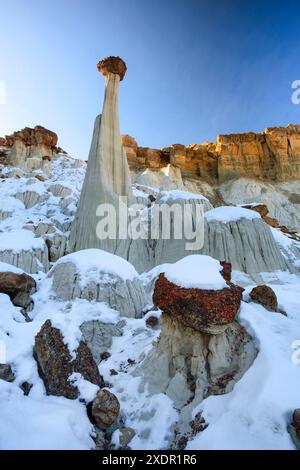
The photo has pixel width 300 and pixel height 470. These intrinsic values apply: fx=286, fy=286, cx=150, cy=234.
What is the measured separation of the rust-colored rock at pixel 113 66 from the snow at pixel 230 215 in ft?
57.5

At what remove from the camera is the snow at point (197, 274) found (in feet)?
15.6

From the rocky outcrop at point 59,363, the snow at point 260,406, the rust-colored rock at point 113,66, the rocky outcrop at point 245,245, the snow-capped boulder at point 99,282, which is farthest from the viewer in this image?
the rust-colored rock at point 113,66

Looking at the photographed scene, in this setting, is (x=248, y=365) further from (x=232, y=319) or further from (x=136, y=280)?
(x=136, y=280)

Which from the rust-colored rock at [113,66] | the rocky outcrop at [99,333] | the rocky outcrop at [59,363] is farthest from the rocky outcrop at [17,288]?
the rust-colored rock at [113,66]

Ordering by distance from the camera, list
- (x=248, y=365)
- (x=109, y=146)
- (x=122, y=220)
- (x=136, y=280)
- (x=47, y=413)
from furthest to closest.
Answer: (x=109, y=146) < (x=122, y=220) < (x=136, y=280) < (x=248, y=365) < (x=47, y=413)

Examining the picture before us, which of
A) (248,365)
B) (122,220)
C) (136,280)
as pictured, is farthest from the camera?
(122,220)

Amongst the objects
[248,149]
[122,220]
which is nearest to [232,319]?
[122,220]

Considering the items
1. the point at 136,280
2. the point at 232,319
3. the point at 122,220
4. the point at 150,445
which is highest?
the point at 122,220

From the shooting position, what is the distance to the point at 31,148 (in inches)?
1727

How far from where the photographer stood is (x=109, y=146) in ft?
78.0

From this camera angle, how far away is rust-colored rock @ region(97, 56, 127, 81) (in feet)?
88.1

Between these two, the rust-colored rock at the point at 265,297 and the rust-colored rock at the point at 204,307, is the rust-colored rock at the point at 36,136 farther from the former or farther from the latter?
the rust-colored rock at the point at 204,307

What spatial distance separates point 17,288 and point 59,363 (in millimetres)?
4544
